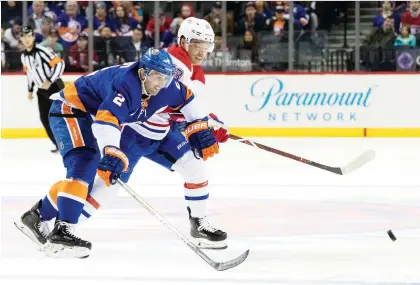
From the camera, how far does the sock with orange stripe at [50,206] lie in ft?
12.9

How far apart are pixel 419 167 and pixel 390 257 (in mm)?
3271

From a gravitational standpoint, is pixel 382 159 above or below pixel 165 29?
below

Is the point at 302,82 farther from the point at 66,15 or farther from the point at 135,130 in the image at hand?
the point at 135,130

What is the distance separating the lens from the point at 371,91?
9.42m

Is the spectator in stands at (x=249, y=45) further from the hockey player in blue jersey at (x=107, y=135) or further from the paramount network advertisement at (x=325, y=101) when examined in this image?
the hockey player in blue jersey at (x=107, y=135)

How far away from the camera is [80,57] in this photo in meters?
9.66

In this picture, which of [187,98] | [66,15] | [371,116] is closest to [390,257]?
[187,98]

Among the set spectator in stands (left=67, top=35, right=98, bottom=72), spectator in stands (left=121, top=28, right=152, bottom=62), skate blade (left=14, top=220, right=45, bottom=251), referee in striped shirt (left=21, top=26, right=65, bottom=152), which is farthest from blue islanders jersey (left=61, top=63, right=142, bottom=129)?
spectator in stands (left=67, top=35, right=98, bottom=72)

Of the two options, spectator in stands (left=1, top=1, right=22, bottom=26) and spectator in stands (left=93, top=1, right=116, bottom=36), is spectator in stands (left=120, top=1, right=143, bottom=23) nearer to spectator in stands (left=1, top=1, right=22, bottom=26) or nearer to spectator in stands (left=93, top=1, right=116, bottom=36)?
spectator in stands (left=93, top=1, right=116, bottom=36)

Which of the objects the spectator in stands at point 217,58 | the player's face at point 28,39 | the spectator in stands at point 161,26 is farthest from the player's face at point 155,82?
the spectator in stands at point 161,26

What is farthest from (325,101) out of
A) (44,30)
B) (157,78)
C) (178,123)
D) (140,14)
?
(157,78)

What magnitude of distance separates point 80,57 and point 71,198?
19.8 ft

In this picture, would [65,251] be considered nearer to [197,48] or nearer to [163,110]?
[163,110]

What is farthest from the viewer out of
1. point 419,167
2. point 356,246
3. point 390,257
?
point 419,167
